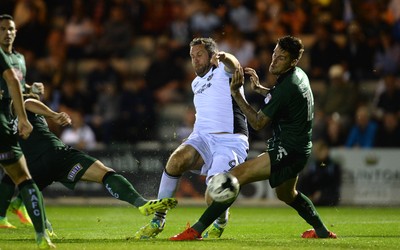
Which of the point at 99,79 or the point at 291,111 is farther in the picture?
the point at 99,79

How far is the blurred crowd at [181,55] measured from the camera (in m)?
18.2

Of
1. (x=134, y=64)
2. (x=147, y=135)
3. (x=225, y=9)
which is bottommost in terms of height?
(x=147, y=135)

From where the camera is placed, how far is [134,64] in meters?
20.6

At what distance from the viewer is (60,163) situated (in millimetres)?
11047

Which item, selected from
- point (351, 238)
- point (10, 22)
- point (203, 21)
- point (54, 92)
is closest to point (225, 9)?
point (203, 21)

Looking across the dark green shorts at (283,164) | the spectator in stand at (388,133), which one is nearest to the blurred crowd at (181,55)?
the spectator in stand at (388,133)

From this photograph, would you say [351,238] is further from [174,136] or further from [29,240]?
[174,136]

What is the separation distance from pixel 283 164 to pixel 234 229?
99.3 inches

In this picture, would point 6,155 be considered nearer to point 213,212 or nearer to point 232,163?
point 213,212

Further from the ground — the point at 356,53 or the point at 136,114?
the point at 356,53

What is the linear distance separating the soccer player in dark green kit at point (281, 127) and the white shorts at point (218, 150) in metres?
0.73

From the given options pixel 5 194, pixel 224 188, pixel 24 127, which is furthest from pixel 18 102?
pixel 5 194

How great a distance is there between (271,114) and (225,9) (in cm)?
1060

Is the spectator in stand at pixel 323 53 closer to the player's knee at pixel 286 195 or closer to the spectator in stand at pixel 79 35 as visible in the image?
the spectator in stand at pixel 79 35
